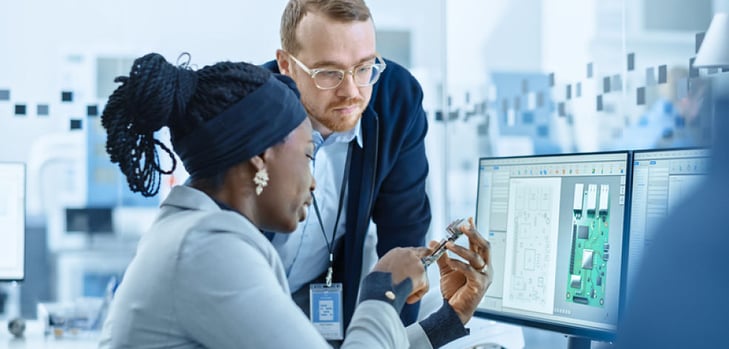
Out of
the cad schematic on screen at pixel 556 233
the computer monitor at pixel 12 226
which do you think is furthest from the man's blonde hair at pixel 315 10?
the computer monitor at pixel 12 226

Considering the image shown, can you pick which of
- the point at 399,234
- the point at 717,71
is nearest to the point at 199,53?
the point at 399,234

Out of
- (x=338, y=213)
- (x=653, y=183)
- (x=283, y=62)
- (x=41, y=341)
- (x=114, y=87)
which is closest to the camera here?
(x=653, y=183)

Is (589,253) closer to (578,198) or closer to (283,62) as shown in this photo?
(578,198)

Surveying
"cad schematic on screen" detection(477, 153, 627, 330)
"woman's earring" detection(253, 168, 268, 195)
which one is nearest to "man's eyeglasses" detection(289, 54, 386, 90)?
"cad schematic on screen" detection(477, 153, 627, 330)

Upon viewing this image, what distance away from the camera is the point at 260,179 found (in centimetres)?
152

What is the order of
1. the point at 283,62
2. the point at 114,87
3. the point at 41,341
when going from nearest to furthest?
the point at 283,62
the point at 41,341
the point at 114,87

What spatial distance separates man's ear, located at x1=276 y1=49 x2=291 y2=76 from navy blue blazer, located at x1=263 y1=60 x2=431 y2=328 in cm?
7

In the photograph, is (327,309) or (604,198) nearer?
(604,198)

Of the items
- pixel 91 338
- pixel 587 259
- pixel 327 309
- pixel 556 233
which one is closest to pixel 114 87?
pixel 91 338

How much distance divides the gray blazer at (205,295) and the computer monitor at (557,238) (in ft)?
1.88

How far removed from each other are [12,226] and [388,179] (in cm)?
182

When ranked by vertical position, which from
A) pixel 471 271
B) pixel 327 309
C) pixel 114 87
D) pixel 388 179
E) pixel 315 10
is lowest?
pixel 327 309

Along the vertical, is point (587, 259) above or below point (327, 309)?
above

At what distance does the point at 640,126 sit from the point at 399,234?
3.03 ft
